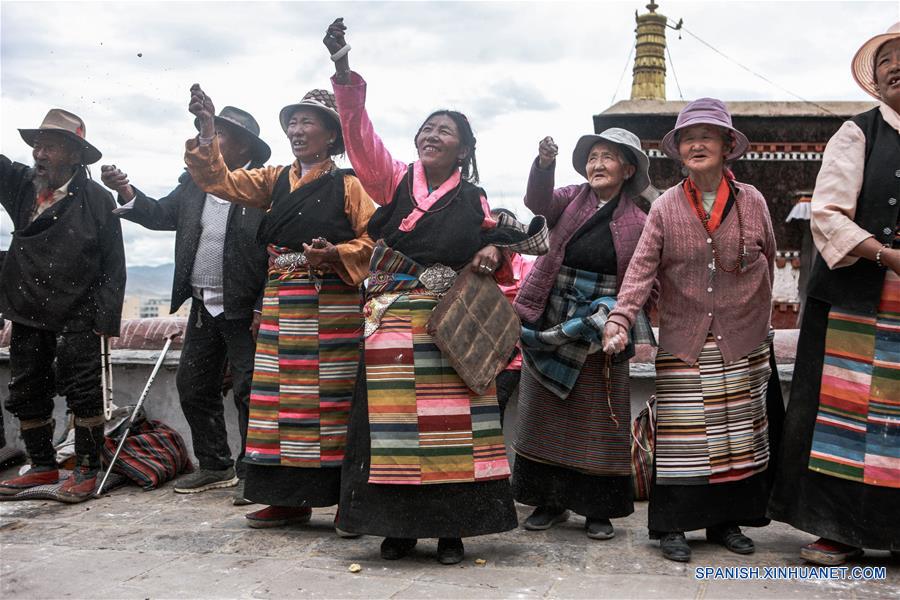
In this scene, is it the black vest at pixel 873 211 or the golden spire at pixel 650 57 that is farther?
the golden spire at pixel 650 57

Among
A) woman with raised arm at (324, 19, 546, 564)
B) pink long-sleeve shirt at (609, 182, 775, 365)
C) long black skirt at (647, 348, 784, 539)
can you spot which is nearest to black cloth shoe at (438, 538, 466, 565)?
woman with raised arm at (324, 19, 546, 564)

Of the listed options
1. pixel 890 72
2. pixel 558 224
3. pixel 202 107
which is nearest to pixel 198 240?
pixel 202 107

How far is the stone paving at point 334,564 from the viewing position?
3.75 m

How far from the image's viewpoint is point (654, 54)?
52.9 ft

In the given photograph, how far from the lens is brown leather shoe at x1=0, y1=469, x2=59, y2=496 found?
5.79m

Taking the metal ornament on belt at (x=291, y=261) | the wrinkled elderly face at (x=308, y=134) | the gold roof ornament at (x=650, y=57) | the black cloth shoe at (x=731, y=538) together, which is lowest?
the black cloth shoe at (x=731, y=538)

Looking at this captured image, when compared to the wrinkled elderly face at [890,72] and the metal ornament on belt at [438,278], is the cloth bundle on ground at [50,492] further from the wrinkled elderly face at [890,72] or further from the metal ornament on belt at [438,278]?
the wrinkled elderly face at [890,72]

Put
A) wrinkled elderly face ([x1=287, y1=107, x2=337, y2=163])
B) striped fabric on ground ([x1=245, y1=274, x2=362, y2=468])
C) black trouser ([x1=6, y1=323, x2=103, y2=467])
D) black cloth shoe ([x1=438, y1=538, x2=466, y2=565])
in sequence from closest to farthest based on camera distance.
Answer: black cloth shoe ([x1=438, y1=538, x2=466, y2=565]), striped fabric on ground ([x1=245, y1=274, x2=362, y2=468]), wrinkled elderly face ([x1=287, y1=107, x2=337, y2=163]), black trouser ([x1=6, y1=323, x2=103, y2=467])

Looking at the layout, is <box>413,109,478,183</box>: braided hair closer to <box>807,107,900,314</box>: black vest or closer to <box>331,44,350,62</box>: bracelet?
<box>331,44,350,62</box>: bracelet

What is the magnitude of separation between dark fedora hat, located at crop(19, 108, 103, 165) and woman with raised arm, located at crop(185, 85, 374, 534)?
1536mm

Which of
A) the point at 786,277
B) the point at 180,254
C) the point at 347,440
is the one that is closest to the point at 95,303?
the point at 180,254

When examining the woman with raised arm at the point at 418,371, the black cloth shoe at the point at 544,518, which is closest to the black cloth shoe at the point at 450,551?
the woman with raised arm at the point at 418,371

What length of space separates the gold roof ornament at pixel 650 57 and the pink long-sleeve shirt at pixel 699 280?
37.8 feet

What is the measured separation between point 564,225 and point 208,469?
2.80 m
